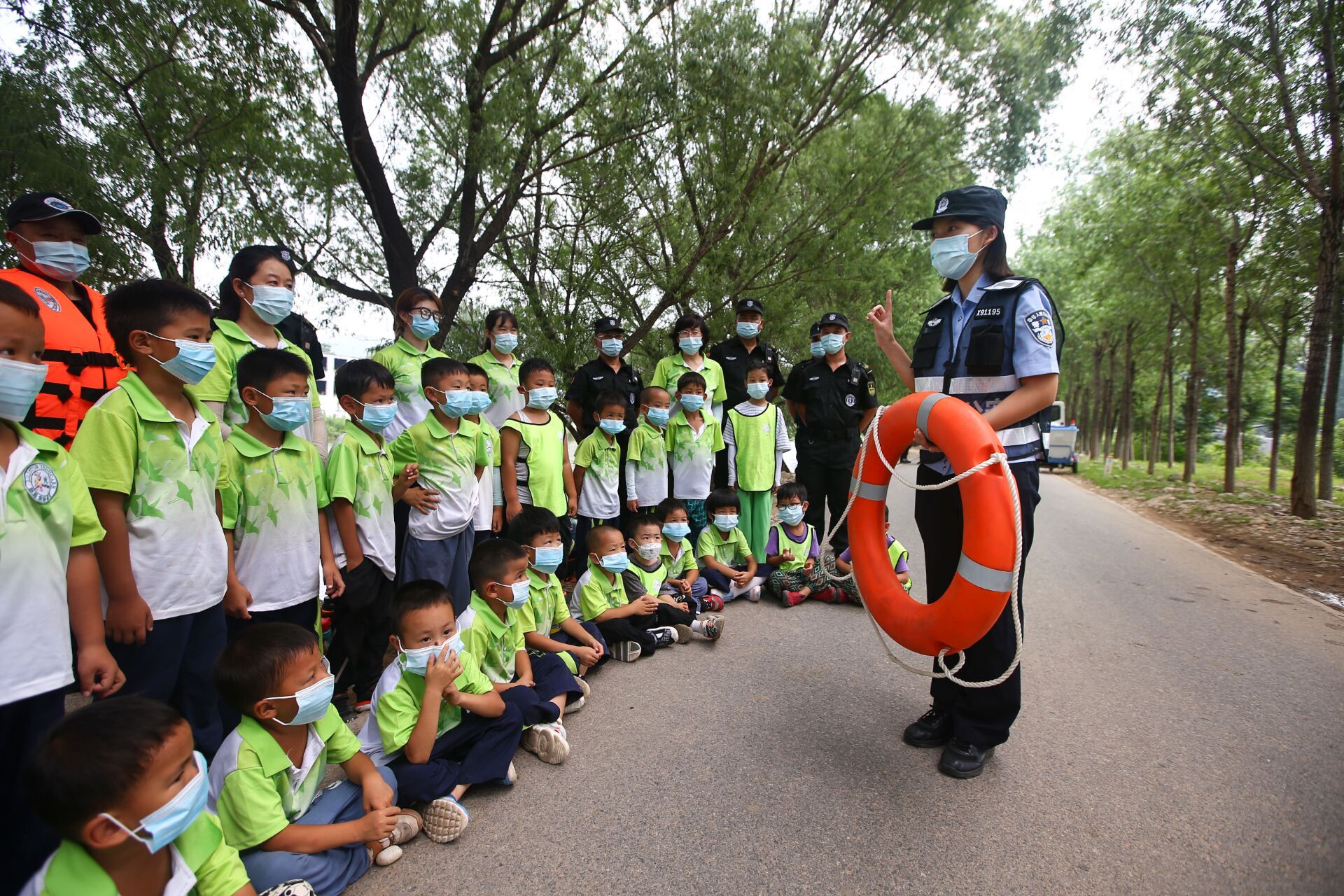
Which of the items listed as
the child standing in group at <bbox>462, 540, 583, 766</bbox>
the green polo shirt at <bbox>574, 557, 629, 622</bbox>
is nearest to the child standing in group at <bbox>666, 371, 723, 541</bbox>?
the green polo shirt at <bbox>574, 557, 629, 622</bbox>

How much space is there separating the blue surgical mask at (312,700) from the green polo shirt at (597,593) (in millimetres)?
1924

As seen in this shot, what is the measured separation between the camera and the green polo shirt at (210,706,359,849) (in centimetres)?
184

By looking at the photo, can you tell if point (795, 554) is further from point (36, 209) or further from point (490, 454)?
point (36, 209)

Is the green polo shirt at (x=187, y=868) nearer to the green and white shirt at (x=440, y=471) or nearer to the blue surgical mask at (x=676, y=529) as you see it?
the green and white shirt at (x=440, y=471)

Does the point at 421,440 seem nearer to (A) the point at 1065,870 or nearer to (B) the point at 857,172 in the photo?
(A) the point at 1065,870

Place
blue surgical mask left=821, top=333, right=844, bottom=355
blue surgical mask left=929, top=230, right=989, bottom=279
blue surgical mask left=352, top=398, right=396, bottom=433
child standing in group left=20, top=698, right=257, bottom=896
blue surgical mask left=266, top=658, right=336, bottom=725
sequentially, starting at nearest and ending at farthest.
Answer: child standing in group left=20, top=698, right=257, bottom=896, blue surgical mask left=266, top=658, right=336, bottom=725, blue surgical mask left=929, top=230, right=989, bottom=279, blue surgical mask left=352, top=398, right=396, bottom=433, blue surgical mask left=821, top=333, right=844, bottom=355

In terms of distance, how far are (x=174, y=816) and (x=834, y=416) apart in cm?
475

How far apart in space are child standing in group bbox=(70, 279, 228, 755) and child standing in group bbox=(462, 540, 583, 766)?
97cm

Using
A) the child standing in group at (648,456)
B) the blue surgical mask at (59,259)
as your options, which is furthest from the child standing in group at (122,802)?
the child standing in group at (648,456)

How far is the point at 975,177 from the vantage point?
1128cm

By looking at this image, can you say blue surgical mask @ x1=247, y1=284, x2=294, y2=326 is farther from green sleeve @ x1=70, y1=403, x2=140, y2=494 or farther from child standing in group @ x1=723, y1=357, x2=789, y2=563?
child standing in group @ x1=723, y1=357, x2=789, y2=563

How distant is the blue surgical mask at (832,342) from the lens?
5449 millimetres

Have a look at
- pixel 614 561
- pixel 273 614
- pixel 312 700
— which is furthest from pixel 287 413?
pixel 614 561

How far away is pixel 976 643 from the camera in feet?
8.60
